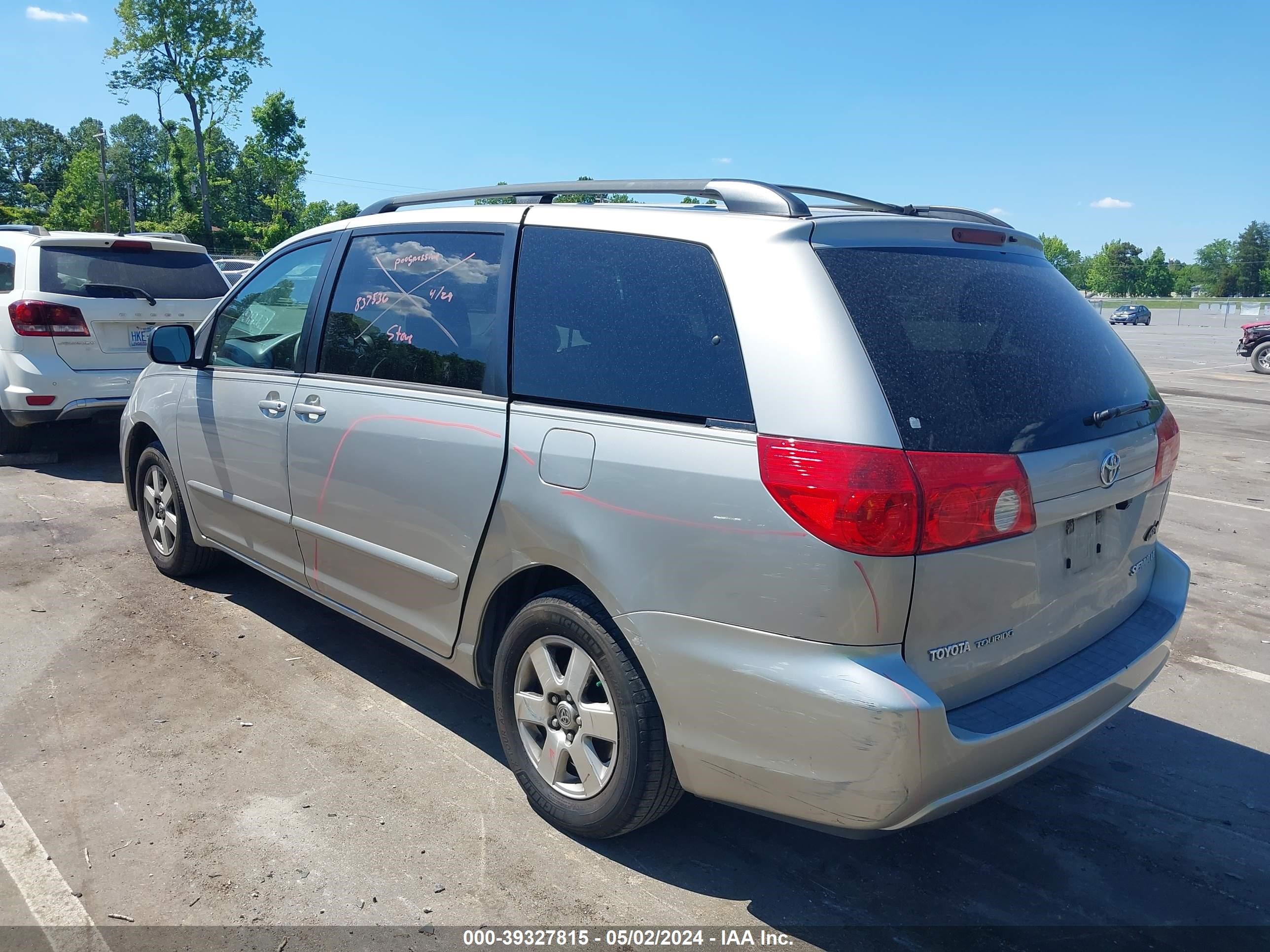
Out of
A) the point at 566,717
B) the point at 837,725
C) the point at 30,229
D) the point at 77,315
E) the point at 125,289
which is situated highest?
the point at 30,229

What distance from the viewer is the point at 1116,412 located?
2812mm

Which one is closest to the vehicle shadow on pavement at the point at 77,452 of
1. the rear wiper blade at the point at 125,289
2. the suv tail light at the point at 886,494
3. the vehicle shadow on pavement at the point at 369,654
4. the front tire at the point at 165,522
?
the rear wiper blade at the point at 125,289

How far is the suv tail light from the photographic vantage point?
7.34 ft

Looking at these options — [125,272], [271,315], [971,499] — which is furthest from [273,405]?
[125,272]

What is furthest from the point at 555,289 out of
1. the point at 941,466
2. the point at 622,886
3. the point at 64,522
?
the point at 64,522

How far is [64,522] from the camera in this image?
6.52 meters

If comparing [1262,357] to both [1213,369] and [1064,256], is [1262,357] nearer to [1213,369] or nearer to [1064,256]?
[1213,369]

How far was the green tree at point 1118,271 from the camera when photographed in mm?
139250

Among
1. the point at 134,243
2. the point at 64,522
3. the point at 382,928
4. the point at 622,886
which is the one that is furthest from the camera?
the point at 134,243

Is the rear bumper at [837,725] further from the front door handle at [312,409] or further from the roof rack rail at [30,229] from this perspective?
the roof rack rail at [30,229]

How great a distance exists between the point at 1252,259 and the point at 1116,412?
152650mm

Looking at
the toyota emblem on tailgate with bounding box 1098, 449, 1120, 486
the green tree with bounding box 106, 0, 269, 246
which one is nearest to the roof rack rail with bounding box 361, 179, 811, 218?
the toyota emblem on tailgate with bounding box 1098, 449, 1120, 486

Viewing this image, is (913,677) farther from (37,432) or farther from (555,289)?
(37,432)

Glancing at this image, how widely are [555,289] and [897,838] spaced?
2112 mm
